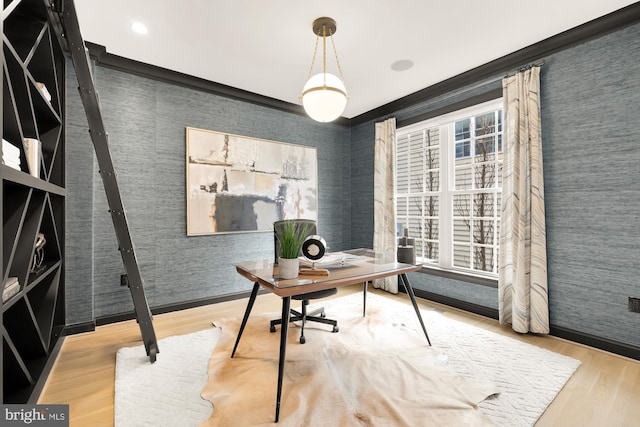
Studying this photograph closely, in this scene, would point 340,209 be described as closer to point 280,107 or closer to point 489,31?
point 280,107

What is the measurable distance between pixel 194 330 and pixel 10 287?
1.60m

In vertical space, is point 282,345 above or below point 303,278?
below

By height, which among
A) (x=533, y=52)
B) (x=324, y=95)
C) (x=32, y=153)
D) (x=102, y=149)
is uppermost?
(x=533, y=52)

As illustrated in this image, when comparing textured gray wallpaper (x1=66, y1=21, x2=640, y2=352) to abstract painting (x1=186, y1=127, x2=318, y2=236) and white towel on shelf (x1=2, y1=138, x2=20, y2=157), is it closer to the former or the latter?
abstract painting (x1=186, y1=127, x2=318, y2=236)

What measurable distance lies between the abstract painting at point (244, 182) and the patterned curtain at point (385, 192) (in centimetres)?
92

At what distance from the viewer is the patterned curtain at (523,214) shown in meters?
2.70

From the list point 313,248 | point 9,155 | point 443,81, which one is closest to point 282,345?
point 313,248

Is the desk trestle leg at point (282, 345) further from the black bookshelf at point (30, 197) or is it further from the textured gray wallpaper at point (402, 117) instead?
the textured gray wallpaper at point (402, 117)

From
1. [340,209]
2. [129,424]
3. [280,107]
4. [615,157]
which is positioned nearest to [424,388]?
[129,424]

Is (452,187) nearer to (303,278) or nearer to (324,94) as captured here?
(324,94)

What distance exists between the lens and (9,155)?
146 cm

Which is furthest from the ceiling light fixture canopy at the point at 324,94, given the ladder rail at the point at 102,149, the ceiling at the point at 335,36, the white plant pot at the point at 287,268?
the ladder rail at the point at 102,149

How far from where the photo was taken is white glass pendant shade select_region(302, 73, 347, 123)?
7.19ft

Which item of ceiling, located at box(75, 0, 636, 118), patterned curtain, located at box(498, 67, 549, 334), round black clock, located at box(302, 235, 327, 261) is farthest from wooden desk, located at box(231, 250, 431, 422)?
ceiling, located at box(75, 0, 636, 118)
